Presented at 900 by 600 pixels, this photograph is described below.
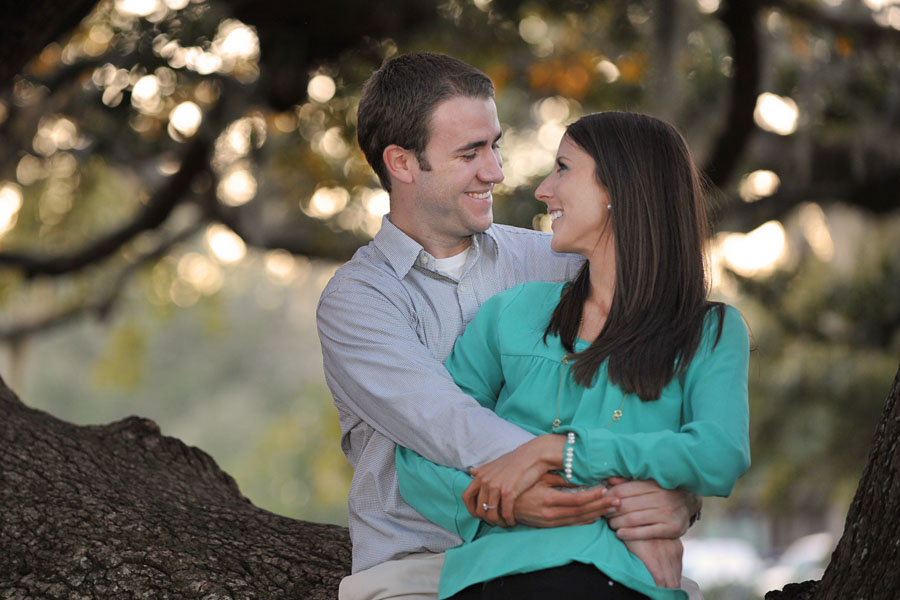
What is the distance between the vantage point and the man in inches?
87.1

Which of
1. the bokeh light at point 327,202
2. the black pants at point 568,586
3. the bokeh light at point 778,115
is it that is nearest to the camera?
the black pants at point 568,586

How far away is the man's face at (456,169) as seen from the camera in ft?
9.17

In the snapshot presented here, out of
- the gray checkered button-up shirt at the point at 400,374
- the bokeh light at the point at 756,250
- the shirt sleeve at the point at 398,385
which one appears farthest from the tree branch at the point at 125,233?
the shirt sleeve at the point at 398,385

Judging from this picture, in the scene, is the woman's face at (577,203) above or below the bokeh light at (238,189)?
below

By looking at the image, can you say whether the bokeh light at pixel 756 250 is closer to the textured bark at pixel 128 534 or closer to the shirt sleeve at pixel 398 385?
the textured bark at pixel 128 534

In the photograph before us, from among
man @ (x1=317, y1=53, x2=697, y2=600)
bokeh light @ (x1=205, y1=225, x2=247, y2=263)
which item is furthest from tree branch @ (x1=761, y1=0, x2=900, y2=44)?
man @ (x1=317, y1=53, x2=697, y2=600)

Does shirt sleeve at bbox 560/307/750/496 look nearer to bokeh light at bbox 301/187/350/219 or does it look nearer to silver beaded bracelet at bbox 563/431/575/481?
silver beaded bracelet at bbox 563/431/575/481

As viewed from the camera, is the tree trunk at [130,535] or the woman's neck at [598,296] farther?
the tree trunk at [130,535]

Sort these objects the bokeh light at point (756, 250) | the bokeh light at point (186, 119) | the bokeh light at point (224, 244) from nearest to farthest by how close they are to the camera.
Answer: the bokeh light at point (186, 119), the bokeh light at point (756, 250), the bokeh light at point (224, 244)

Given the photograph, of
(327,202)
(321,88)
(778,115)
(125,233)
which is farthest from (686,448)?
(125,233)

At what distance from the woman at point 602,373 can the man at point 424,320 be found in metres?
0.05

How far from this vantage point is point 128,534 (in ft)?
9.01

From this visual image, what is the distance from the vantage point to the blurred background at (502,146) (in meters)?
6.26

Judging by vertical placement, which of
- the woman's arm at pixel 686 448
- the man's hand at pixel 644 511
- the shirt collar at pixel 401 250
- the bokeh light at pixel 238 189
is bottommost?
the man's hand at pixel 644 511
